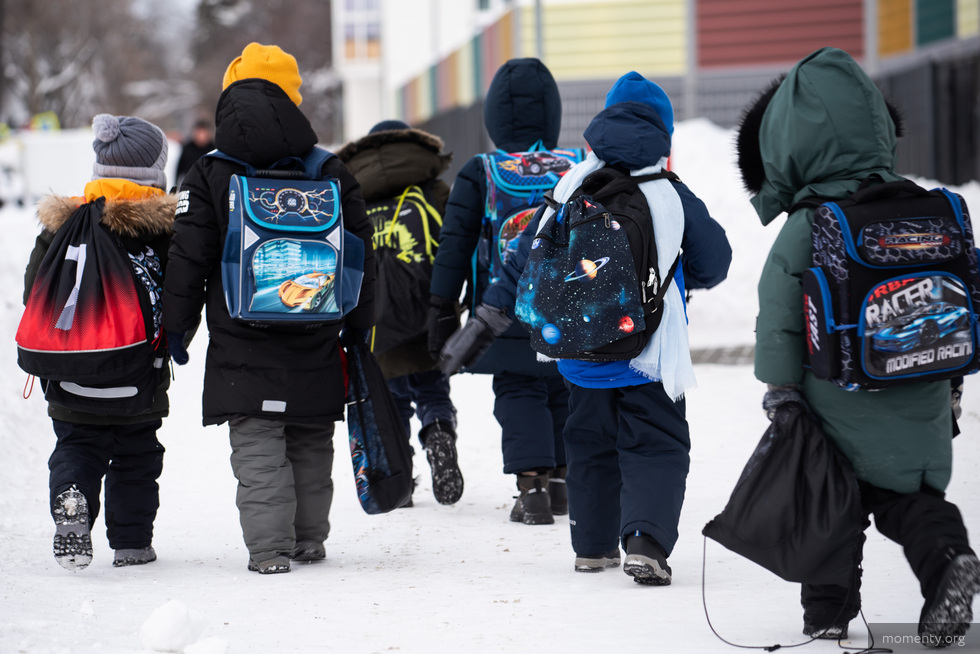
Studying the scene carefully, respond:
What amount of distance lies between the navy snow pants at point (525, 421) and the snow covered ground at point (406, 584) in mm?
303

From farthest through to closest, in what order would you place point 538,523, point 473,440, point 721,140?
point 721,140, point 473,440, point 538,523

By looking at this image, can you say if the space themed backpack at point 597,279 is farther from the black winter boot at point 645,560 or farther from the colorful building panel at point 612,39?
the colorful building panel at point 612,39

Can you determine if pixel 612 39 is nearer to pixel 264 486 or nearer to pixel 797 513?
pixel 264 486

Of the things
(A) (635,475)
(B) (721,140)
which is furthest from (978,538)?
(B) (721,140)

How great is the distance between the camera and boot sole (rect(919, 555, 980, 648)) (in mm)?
3260

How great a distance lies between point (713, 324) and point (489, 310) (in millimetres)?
7533

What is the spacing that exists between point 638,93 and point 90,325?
2.18 m

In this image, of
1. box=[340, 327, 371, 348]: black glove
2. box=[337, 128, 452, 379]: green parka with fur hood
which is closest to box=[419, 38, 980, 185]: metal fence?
box=[337, 128, 452, 379]: green parka with fur hood

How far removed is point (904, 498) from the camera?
3531 mm

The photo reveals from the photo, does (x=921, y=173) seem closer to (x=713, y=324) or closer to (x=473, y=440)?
(x=713, y=324)

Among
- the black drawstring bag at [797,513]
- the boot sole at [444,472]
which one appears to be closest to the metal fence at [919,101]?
the boot sole at [444,472]

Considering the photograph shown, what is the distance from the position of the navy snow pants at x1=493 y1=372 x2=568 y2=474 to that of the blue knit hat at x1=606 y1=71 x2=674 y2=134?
5.14ft

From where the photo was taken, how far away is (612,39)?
1797 centimetres

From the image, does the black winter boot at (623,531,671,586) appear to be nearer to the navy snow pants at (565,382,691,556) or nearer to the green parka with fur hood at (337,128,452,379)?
the navy snow pants at (565,382,691,556)
